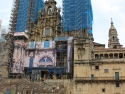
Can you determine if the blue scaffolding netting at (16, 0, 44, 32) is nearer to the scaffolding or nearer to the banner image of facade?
the scaffolding

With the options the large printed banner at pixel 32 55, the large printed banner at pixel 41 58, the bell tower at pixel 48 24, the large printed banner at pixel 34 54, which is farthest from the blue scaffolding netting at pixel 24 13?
the large printed banner at pixel 41 58

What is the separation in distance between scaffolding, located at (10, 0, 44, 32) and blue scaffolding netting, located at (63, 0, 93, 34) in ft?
38.1

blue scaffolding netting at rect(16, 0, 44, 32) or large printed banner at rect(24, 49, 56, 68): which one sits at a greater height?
blue scaffolding netting at rect(16, 0, 44, 32)

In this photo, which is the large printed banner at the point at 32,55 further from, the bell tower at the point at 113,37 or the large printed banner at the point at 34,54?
the bell tower at the point at 113,37

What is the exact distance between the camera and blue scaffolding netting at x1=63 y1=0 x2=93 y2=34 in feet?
238

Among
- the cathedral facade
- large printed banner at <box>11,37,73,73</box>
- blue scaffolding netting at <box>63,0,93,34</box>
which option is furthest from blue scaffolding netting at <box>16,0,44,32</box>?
blue scaffolding netting at <box>63,0,93,34</box>

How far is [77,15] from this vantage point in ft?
244

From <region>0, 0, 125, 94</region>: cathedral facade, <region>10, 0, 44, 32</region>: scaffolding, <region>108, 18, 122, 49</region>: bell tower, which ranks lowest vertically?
<region>0, 0, 125, 94</region>: cathedral facade

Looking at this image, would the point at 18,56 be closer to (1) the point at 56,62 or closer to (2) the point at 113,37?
(1) the point at 56,62

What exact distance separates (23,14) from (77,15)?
18925 millimetres

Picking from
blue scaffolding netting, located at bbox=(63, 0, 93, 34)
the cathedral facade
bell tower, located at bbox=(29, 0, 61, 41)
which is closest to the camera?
the cathedral facade

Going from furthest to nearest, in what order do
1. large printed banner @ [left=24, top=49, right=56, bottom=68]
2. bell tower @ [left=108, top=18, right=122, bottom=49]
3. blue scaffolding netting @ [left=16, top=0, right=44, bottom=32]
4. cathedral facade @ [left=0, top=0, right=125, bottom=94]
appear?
bell tower @ [left=108, top=18, right=122, bottom=49], blue scaffolding netting @ [left=16, top=0, right=44, bottom=32], large printed banner @ [left=24, top=49, right=56, bottom=68], cathedral facade @ [left=0, top=0, right=125, bottom=94]

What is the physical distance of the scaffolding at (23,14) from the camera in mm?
79956

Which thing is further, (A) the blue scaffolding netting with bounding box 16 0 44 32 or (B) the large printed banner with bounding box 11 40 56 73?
(A) the blue scaffolding netting with bounding box 16 0 44 32
